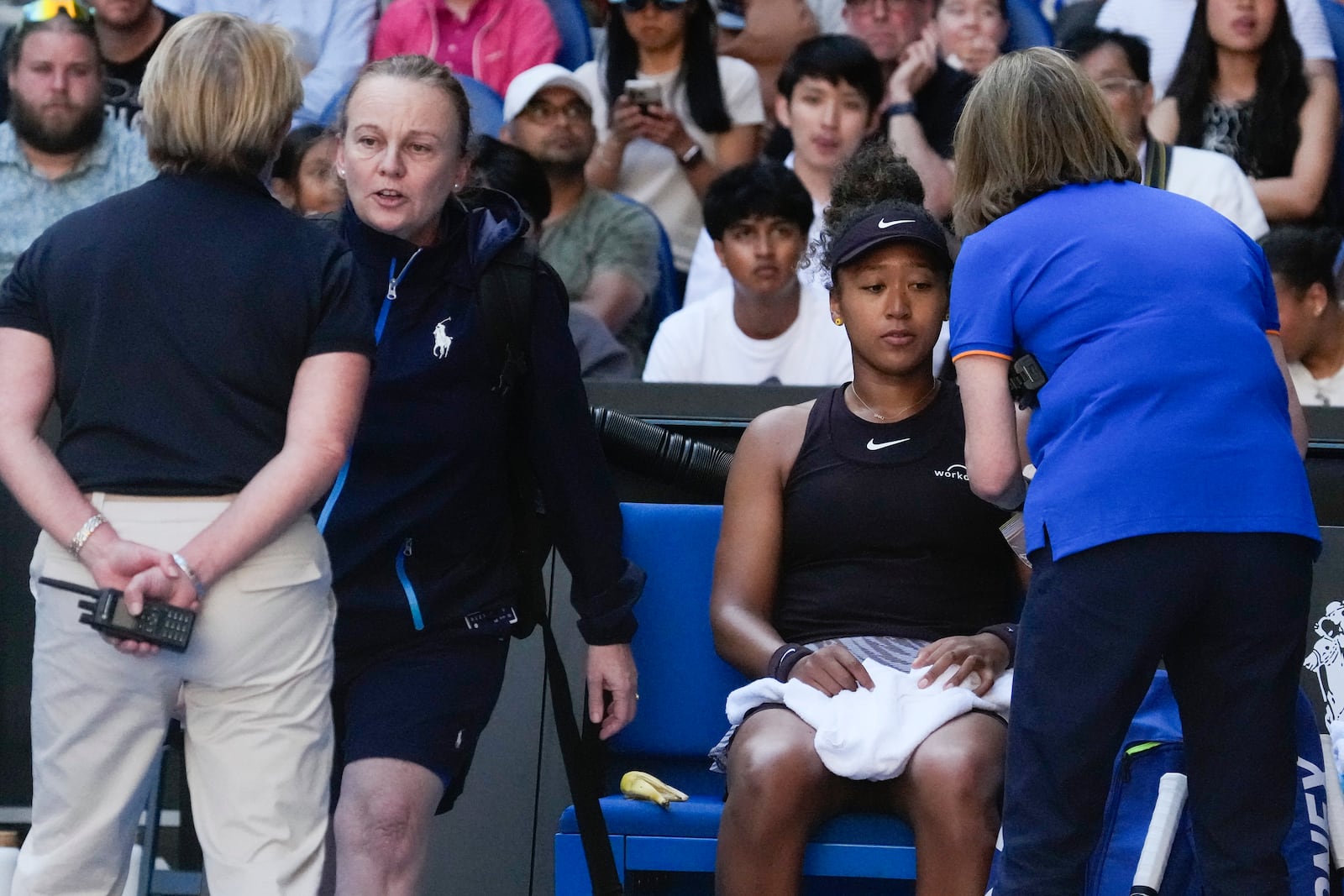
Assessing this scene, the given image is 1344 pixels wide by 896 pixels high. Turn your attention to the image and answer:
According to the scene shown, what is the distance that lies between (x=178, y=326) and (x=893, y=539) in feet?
4.58

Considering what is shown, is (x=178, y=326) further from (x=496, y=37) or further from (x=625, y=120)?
(x=496, y=37)

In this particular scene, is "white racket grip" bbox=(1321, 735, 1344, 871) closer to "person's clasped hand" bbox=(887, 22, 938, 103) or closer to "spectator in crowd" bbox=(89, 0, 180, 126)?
"person's clasped hand" bbox=(887, 22, 938, 103)

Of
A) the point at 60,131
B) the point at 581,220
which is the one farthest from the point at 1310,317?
the point at 60,131

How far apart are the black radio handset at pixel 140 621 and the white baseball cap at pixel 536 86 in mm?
3250

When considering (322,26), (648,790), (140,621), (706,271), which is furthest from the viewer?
(322,26)

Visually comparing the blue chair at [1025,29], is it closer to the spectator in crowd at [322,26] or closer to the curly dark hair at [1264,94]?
the curly dark hair at [1264,94]

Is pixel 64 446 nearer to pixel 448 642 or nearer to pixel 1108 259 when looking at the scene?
pixel 448 642

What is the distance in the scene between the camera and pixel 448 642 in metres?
2.83

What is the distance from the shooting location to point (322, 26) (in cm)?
589

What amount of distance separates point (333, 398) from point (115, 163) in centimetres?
307

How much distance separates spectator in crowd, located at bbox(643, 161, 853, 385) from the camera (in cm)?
468

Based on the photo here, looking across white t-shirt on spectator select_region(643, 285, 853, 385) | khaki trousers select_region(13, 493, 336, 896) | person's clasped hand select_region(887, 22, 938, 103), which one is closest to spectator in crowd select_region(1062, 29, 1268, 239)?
person's clasped hand select_region(887, 22, 938, 103)

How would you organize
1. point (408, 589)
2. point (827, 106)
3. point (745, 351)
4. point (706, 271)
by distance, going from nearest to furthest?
point (408, 589) < point (745, 351) < point (706, 271) < point (827, 106)

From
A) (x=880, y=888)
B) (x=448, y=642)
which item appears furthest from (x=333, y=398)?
(x=880, y=888)
